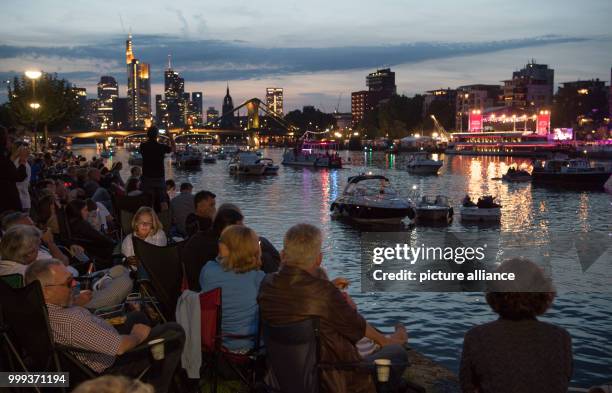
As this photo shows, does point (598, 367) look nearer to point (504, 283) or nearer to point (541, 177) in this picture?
point (504, 283)

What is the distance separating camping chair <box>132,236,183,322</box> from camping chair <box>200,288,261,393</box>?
0.92 meters

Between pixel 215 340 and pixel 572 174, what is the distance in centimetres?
6852

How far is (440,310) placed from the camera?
17.3 meters

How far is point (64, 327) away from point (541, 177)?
235 feet

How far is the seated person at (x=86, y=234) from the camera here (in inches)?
421

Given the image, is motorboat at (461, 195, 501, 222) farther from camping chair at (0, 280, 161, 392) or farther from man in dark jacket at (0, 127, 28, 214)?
camping chair at (0, 280, 161, 392)

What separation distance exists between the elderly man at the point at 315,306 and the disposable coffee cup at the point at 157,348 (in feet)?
2.45

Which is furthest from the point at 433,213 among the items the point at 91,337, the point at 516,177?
the point at 516,177

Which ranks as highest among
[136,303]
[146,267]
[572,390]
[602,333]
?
[146,267]

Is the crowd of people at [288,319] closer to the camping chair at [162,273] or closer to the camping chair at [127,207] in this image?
the camping chair at [162,273]

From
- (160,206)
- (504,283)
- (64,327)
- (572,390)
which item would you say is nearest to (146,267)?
(64,327)

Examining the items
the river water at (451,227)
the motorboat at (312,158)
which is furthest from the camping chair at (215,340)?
the motorboat at (312,158)

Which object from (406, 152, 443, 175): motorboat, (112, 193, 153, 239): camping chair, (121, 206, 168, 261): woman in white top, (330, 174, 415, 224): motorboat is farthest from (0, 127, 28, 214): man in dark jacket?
(406, 152, 443, 175): motorboat

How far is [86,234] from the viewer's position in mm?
10734
